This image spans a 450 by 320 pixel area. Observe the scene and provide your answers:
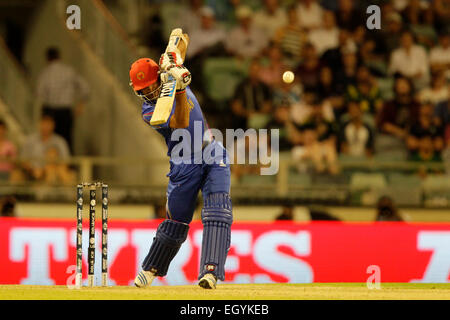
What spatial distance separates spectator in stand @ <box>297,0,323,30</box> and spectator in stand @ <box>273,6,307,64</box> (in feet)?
0.52

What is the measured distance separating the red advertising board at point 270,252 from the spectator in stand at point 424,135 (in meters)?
3.64

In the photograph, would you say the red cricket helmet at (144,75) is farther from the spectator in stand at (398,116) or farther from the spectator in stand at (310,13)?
the spectator in stand at (310,13)

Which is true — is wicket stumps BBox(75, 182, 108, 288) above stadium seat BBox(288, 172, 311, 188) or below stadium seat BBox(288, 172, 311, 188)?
below

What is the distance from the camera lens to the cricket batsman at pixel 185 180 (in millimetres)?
8383

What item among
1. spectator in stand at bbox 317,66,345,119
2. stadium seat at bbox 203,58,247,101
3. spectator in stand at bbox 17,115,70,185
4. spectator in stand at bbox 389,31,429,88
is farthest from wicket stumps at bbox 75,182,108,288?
spectator in stand at bbox 389,31,429,88

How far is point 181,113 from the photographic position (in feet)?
27.4

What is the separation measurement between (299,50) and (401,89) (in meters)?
1.75

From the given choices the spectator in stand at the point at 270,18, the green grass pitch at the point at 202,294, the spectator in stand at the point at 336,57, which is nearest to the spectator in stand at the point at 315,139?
the spectator in stand at the point at 336,57

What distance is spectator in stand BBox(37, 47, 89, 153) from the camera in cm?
1534

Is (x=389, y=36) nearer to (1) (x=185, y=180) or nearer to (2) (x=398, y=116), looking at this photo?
(2) (x=398, y=116)

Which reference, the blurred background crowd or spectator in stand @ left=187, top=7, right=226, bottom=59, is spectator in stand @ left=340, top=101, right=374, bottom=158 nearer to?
the blurred background crowd

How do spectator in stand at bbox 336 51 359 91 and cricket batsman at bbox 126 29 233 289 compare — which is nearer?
cricket batsman at bbox 126 29 233 289

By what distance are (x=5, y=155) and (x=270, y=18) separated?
16.9ft
